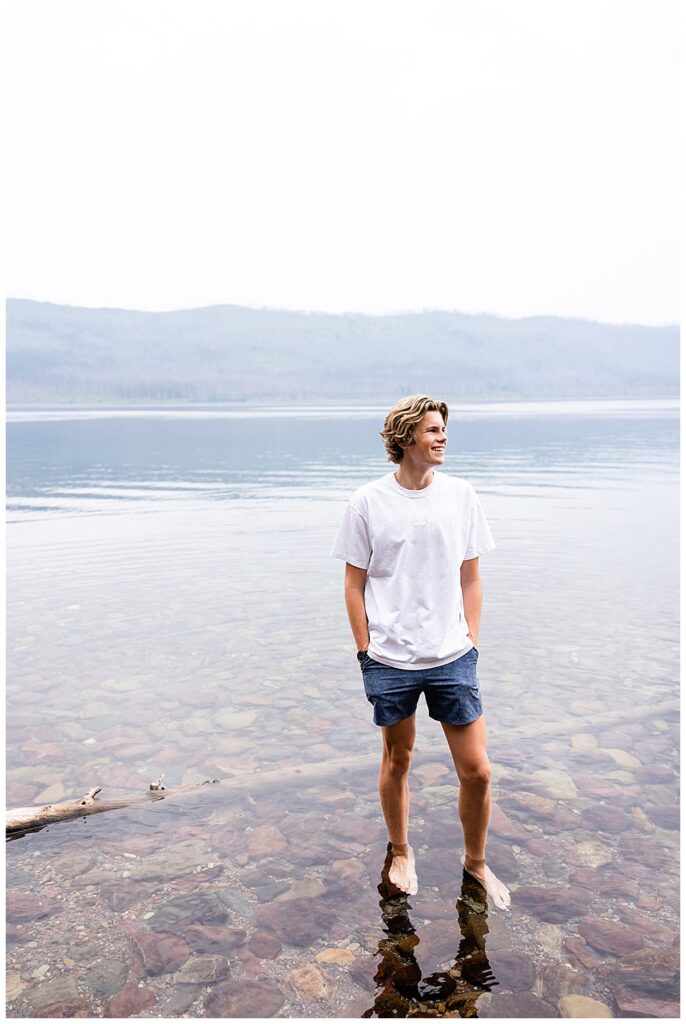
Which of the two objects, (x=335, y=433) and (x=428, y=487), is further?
(x=335, y=433)

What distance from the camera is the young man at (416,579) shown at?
437cm

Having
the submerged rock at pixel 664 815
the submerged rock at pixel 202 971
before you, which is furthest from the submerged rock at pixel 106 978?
the submerged rock at pixel 664 815

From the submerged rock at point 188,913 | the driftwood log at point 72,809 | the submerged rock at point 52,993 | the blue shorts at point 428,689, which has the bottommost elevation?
the submerged rock at point 52,993

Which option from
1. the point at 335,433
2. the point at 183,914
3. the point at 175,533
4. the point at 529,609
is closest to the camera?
the point at 183,914

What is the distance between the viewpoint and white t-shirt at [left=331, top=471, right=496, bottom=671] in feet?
14.3

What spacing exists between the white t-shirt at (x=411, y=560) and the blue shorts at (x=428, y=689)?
59mm

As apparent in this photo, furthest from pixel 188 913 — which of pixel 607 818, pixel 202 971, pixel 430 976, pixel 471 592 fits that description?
pixel 607 818

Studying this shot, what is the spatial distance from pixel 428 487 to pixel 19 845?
380 centimetres

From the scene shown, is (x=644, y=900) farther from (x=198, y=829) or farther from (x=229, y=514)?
(x=229, y=514)

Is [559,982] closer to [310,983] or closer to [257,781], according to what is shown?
[310,983]

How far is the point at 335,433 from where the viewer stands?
74938 millimetres

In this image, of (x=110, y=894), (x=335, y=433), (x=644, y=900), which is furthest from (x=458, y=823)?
(x=335, y=433)

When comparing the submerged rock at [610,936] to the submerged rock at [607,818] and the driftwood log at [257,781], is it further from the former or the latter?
the driftwood log at [257,781]

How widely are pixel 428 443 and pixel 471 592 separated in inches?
37.1
